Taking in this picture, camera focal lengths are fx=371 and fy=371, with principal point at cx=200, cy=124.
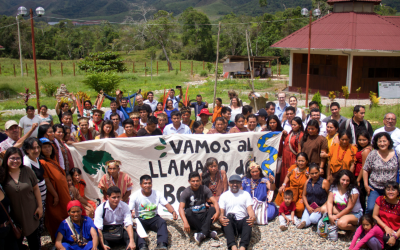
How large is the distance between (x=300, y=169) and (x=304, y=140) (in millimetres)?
531

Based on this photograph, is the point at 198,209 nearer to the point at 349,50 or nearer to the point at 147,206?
the point at 147,206

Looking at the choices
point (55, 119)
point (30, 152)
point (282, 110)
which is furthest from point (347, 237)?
point (55, 119)

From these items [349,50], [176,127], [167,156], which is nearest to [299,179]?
[167,156]

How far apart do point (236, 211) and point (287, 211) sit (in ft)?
3.11

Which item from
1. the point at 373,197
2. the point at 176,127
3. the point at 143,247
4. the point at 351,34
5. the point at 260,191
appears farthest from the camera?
the point at 351,34

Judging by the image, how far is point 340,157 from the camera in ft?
18.6

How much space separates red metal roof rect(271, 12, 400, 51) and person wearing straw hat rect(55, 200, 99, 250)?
54.7 ft

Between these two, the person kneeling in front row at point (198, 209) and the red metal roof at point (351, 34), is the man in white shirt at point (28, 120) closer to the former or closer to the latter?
the person kneeling in front row at point (198, 209)

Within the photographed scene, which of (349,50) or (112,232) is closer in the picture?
(112,232)

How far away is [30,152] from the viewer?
191 inches

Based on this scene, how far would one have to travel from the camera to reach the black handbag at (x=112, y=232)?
5.06 m

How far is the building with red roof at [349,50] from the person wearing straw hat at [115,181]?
1558 cm

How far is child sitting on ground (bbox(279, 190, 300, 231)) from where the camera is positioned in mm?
5624

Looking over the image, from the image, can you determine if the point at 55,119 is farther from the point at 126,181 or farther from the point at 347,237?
the point at 347,237
